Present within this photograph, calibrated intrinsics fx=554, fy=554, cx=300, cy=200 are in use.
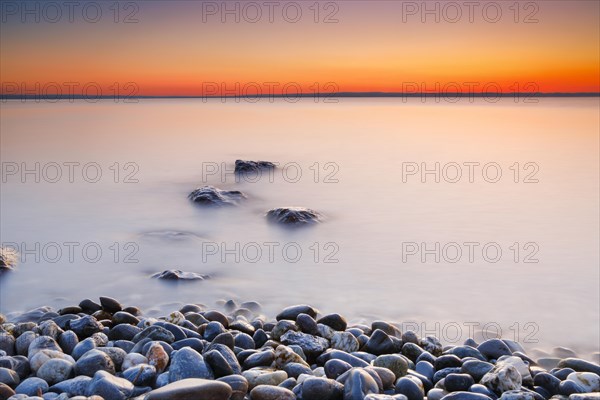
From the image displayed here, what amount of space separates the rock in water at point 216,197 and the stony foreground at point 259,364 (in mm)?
4523

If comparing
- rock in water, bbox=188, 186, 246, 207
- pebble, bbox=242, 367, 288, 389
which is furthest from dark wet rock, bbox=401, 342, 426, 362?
rock in water, bbox=188, 186, 246, 207

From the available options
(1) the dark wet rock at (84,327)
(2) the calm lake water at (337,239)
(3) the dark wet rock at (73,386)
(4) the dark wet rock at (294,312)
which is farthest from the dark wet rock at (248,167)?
(3) the dark wet rock at (73,386)

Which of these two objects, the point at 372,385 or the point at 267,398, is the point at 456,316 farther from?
the point at 267,398

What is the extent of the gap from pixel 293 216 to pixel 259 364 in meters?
4.31

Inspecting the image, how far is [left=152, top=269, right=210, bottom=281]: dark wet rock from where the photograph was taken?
4773mm

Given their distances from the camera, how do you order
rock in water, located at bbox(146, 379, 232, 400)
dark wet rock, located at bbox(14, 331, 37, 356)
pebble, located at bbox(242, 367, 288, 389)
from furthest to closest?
1. dark wet rock, located at bbox(14, 331, 37, 356)
2. pebble, located at bbox(242, 367, 288, 389)
3. rock in water, located at bbox(146, 379, 232, 400)

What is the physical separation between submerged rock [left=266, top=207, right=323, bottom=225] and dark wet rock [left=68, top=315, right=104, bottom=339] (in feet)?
12.7

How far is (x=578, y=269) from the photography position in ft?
17.9

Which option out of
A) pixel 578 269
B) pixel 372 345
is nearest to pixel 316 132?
pixel 578 269

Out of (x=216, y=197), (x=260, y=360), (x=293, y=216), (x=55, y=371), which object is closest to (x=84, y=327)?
(x=55, y=371)

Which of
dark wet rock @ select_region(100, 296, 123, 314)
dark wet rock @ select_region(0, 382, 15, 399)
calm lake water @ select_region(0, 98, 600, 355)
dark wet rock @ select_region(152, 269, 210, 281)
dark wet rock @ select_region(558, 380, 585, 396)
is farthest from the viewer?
dark wet rock @ select_region(152, 269, 210, 281)

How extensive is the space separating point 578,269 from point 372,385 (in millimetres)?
3920

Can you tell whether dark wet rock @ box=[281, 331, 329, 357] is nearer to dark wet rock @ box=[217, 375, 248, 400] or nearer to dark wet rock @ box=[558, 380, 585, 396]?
dark wet rock @ box=[217, 375, 248, 400]

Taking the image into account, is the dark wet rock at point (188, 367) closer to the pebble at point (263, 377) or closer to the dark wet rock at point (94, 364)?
the pebble at point (263, 377)
